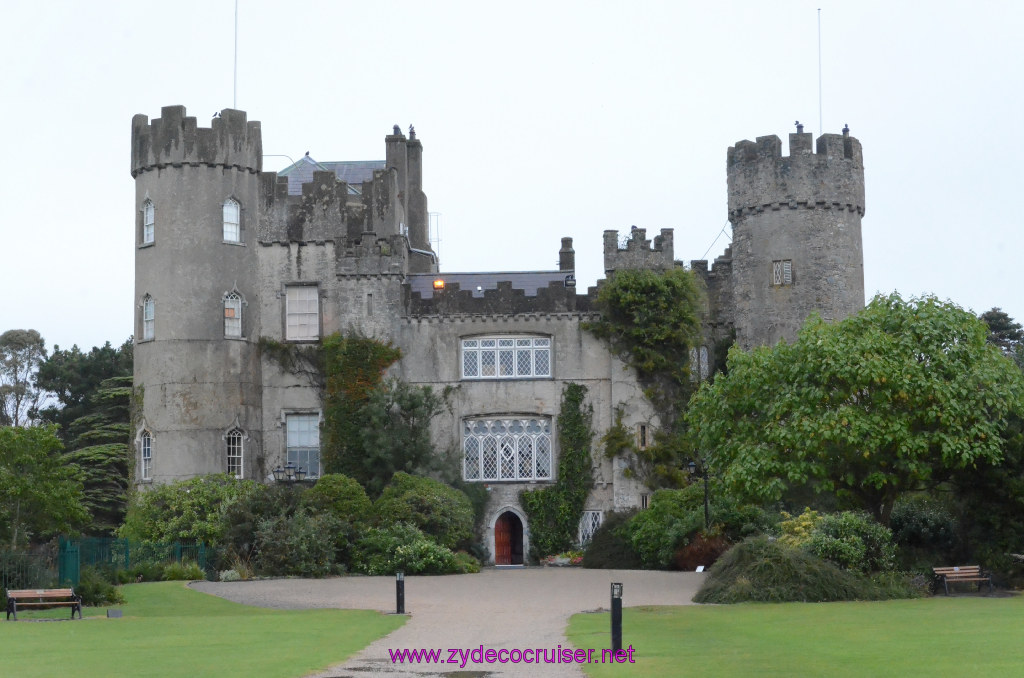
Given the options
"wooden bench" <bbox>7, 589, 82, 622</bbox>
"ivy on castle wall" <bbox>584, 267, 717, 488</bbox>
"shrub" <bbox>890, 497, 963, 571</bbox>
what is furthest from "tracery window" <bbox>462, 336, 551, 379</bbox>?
"wooden bench" <bbox>7, 589, 82, 622</bbox>

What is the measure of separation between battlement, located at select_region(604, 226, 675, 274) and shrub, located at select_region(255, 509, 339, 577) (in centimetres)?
1450

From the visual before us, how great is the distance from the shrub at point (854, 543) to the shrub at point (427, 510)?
1271 cm

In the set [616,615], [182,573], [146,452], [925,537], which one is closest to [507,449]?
[146,452]

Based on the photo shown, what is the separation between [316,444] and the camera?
44.3m

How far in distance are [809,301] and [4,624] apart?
2864 centimetres

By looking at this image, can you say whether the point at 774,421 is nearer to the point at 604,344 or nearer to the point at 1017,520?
the point at 1017,520

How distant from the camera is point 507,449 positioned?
44.3m

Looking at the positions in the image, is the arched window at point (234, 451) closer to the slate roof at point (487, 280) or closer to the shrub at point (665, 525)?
the slate roof at point (487, 280)

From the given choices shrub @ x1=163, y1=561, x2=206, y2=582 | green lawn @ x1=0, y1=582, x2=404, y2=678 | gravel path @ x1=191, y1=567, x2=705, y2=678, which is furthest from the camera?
shrub @ x1=163, y1=561, x2=206, y2=582

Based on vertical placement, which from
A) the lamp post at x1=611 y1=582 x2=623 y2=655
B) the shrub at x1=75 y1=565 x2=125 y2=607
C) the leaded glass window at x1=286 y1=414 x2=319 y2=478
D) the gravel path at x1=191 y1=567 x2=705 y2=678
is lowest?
the gravel path at x1=191 y1=567 x2=705 y2=678

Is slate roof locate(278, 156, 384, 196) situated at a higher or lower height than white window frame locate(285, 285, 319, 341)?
higher

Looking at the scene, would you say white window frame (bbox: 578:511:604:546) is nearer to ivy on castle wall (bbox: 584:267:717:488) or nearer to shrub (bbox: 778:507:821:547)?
ivy on castle wall (bbox: 584:267:717:488)

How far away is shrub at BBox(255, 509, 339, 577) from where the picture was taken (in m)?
35.1

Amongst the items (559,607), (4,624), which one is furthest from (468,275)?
(4,624)
